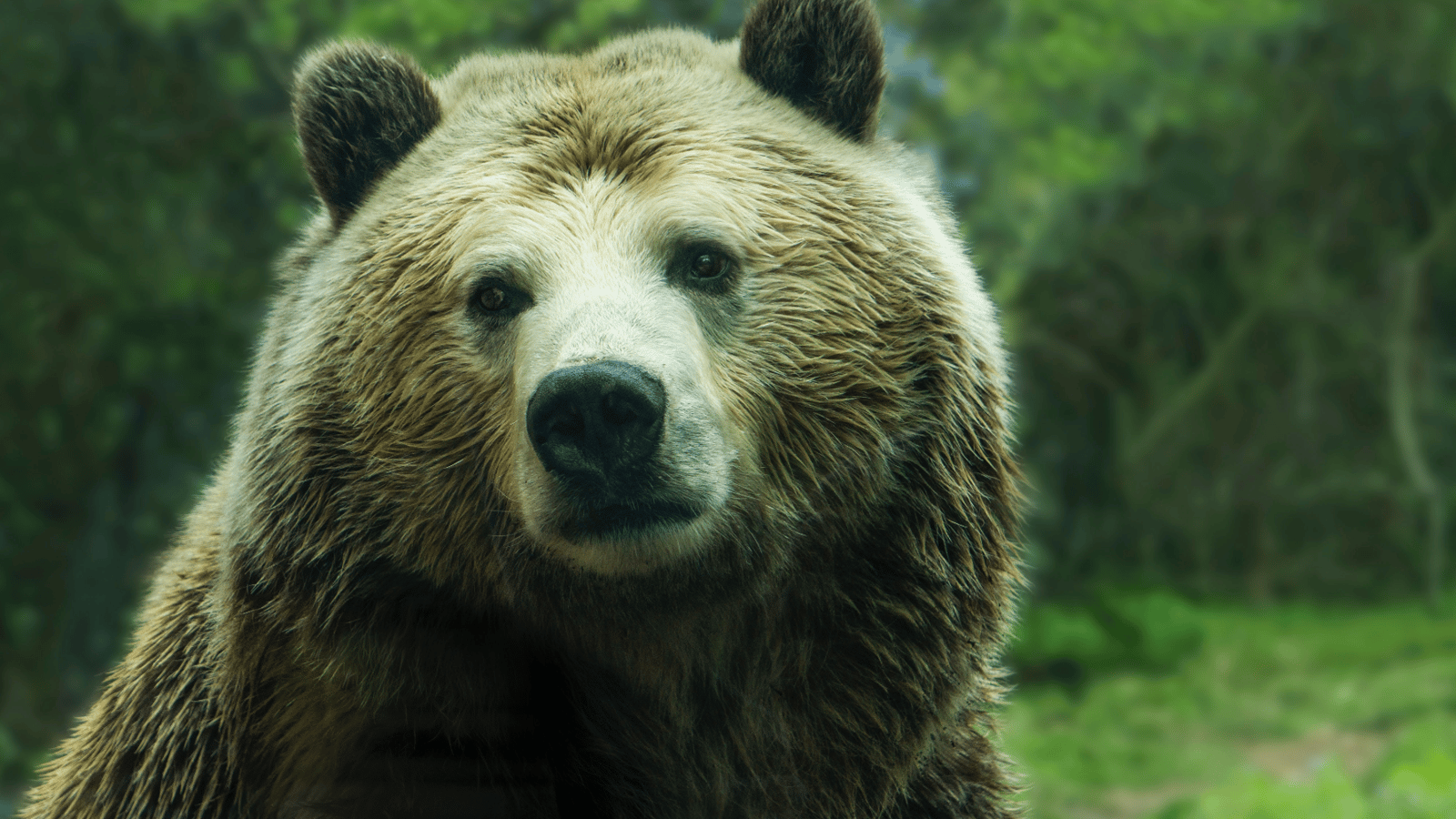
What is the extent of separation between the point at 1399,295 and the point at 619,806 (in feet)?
37.9

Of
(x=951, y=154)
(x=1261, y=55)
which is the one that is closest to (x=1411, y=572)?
(x=1261, y=55)

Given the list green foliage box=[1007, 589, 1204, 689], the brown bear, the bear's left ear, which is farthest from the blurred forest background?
the brown bear

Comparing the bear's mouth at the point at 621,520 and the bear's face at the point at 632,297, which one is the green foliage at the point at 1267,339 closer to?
the bear's face at the point at 632,297

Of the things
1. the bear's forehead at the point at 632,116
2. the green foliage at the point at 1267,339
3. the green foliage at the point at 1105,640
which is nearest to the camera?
the bear's forehead at the point at 632,116

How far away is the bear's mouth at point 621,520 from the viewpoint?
2.19m

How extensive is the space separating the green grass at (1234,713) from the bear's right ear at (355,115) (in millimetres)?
4479

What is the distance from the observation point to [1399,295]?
11750 mm

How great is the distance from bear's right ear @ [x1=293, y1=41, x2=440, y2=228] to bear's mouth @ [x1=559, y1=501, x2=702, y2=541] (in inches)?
42.9

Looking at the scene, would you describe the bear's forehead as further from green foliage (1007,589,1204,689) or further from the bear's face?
green foliage (1007,589,1204,689)

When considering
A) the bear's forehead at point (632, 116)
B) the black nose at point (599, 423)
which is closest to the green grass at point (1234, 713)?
the bear's forehead at point (632, 116)

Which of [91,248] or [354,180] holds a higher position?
[354,180]

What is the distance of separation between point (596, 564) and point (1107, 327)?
10.7 m

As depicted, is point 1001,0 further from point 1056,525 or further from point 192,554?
point 192,554

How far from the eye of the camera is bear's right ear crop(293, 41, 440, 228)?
2.75 metres
